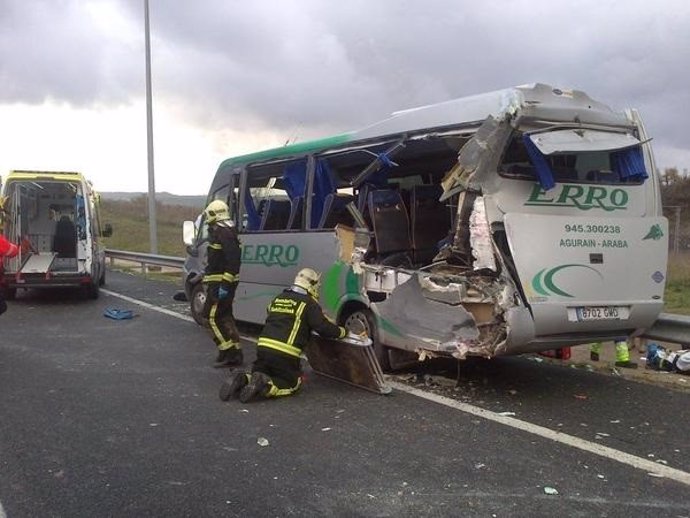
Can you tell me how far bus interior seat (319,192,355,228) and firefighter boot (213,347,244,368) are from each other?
64.8 inches

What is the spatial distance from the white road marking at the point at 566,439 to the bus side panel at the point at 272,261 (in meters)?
1.80

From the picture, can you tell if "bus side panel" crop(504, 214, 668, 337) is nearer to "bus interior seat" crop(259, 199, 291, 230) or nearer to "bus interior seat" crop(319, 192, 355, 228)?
"bus interior seat" crop(319, 192, 355, 228)

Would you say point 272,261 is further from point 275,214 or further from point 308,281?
point 308,281

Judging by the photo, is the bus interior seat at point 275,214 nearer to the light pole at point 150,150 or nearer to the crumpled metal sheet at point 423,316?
the crumpled metal sheet at point 423,316

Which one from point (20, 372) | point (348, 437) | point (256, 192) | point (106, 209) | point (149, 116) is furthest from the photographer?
point (106, 209)

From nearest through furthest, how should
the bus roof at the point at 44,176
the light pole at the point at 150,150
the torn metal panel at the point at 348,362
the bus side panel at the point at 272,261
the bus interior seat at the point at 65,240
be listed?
the torn metal panel at the point at 348,362, the bus side panel at the point at 272,261, the bus roof at the point at 44,176, the bus interior seat at the point at 65,240, the light pole at the point at 150,150

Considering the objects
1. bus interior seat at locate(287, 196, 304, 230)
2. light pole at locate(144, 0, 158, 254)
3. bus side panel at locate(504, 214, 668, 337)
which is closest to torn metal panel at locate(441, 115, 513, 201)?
bus side panel at locate(504, 214, 668, 337)

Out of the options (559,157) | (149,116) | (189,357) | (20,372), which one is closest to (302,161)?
(189,357)

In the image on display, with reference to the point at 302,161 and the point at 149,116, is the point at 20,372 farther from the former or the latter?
the point at 149,116

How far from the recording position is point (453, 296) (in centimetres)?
594

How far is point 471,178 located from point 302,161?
2795 millimetres

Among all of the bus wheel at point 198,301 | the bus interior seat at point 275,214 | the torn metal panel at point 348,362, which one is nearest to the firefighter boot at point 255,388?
the torn metal panel at point 348,362

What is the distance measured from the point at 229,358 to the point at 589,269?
12.4 feet

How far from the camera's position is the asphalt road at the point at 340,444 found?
3.83 metres
